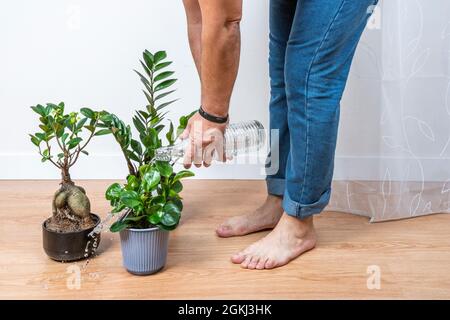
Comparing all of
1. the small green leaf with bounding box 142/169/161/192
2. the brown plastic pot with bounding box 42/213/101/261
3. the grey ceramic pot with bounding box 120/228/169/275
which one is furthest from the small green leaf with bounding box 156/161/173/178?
the brown plastic pot with bounding box 42/213/101/261

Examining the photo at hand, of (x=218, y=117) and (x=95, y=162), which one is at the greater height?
(x=218, y=117)

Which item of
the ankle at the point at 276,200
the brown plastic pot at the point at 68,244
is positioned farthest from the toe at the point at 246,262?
the brown plastic pot at the point at 68,244

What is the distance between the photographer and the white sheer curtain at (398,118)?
4.81 feet

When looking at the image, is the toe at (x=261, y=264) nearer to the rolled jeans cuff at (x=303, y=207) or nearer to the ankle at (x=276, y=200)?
the rolled jeans cuff at (x=303, y=207)

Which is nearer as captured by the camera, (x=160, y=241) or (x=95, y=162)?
(x=160, y=241)

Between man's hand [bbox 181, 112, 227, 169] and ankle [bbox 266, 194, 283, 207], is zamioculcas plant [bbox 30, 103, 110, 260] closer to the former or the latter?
man's hand [bbox 181, 112, 227, 169]

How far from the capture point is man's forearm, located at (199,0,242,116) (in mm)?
969

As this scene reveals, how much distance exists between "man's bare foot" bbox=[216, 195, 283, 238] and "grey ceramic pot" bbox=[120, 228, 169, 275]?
0.25m

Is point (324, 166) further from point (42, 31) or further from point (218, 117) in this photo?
point (42, 31)

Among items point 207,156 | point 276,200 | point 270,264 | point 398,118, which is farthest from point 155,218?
point 398,118

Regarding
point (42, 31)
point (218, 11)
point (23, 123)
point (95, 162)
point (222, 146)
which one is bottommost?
point (95, 162)

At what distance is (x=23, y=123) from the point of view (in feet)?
5.98

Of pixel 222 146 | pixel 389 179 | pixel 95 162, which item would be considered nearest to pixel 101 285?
pixel 222 146

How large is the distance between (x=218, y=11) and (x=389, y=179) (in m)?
0.83
